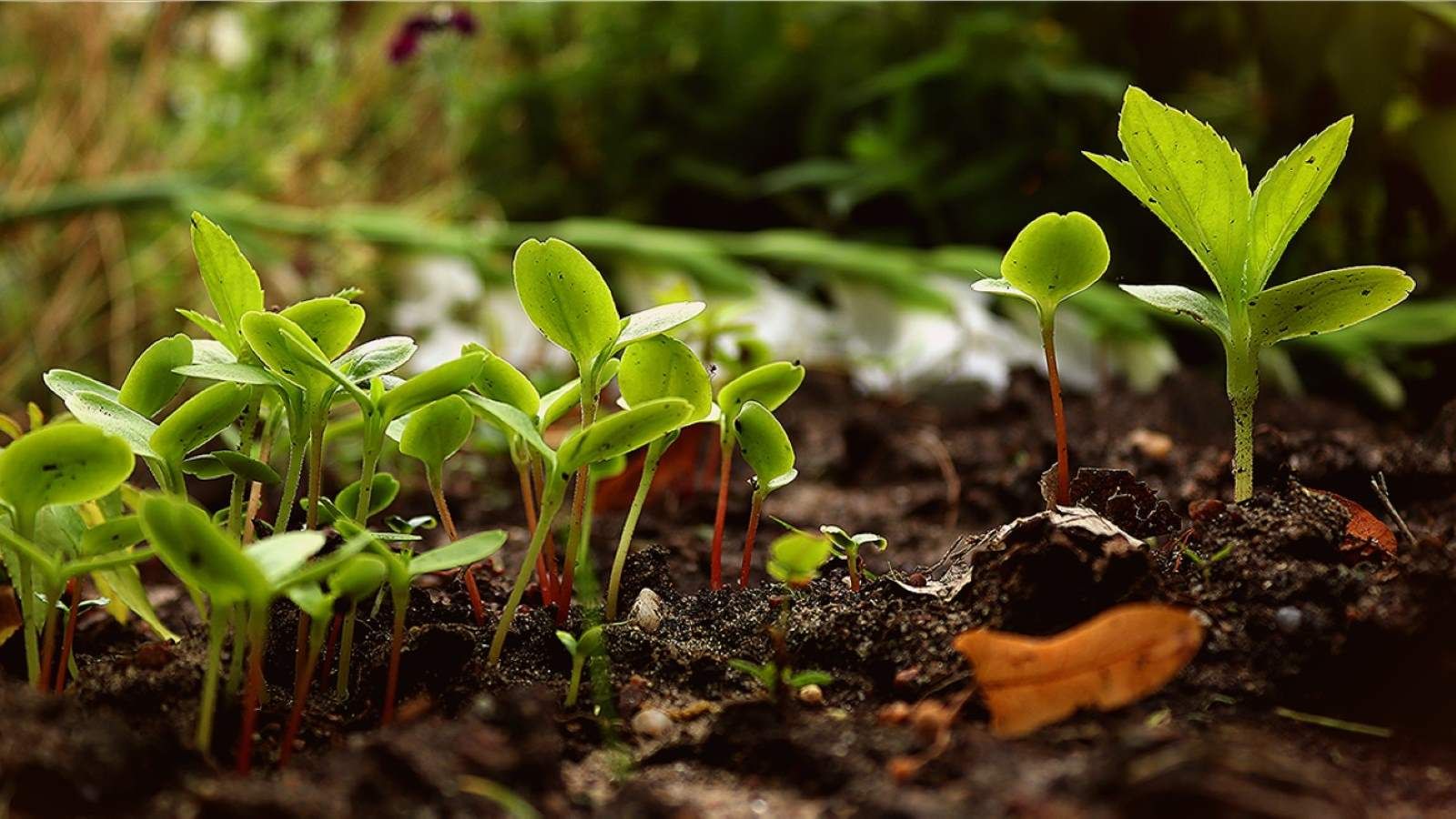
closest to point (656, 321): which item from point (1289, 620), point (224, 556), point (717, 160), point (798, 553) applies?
point (798, 553)

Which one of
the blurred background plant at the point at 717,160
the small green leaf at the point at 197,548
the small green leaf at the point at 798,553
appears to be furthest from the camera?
the blurred background plant at the point at 717,160

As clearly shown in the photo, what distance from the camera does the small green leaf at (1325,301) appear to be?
62 centimetres

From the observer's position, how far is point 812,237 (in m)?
1.91

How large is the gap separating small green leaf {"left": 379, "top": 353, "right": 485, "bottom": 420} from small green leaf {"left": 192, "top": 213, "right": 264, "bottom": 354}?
0.12 m

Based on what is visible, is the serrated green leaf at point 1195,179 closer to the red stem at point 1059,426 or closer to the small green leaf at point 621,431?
the red stem at point 1059,426

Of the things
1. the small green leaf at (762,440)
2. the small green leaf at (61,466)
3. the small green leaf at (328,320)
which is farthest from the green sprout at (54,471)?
the small green leaf at (762,440)

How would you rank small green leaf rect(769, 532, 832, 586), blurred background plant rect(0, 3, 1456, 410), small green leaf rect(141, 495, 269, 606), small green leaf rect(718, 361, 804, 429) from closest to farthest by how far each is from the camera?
small green leaf rect(141, 495, 269, 606) → small green leaf rect(769, 532, 832, 586) → small green leaf rect(718, 361, 804, 429) → blurred background plant rect(0, 3, 1456, 410)

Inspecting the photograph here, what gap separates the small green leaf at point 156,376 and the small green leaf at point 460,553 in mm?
213

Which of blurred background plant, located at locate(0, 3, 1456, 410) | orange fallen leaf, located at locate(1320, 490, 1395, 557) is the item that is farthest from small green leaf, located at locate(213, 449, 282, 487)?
blurred background plant, located at locate(0, 3, 1456, 410)

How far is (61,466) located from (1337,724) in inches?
24.5

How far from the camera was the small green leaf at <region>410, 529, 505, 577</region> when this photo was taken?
53cm

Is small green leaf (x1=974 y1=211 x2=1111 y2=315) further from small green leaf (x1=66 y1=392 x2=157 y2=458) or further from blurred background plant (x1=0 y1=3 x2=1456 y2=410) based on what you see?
blurred background plant (x1=0 y1=3 x2=1456 y2=410)

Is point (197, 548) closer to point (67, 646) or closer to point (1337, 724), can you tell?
point (67, 646)

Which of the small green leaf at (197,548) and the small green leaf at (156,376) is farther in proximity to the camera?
the small green leaf at (156,376)
